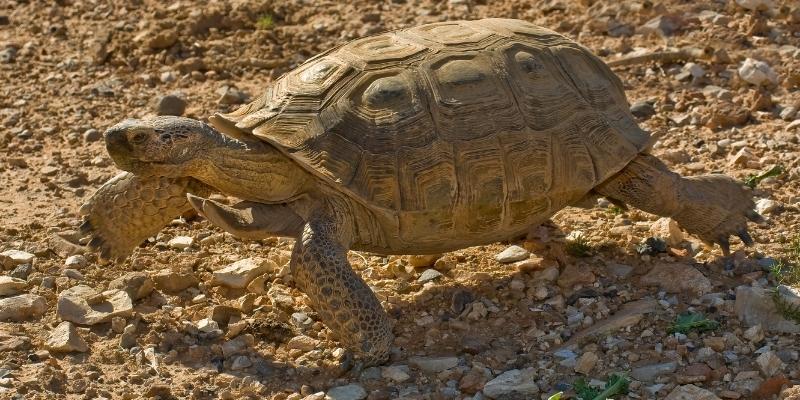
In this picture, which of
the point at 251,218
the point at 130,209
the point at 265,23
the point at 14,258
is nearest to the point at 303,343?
the point at 251,218

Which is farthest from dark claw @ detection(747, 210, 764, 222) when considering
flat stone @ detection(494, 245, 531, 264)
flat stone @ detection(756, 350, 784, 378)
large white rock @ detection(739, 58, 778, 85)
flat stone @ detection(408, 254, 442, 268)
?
large white rock @ detection(739, 58, 778, 85)

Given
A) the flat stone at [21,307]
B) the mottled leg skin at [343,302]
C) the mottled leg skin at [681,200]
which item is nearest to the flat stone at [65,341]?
the flat stone at [21,307]

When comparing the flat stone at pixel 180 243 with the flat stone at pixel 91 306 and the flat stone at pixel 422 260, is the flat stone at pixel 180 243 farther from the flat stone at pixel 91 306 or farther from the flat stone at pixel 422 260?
the flat stone at pixel 422 260

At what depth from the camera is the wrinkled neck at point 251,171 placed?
5648mm

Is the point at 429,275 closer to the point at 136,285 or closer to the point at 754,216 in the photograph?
the point at 136,285

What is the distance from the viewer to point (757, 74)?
8.41 metres

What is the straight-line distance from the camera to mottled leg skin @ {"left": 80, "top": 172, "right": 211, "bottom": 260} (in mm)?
5910

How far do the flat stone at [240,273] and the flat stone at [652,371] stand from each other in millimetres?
2291

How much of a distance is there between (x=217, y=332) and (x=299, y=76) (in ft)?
4.82

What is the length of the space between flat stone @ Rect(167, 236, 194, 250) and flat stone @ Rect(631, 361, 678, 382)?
2910 mm

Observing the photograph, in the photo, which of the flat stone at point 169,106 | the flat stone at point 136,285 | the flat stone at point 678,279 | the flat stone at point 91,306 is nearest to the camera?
the flat stone at point 91,306

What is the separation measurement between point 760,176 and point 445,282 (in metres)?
2.36

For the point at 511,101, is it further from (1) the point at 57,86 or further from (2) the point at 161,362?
(1) the point at 57,86

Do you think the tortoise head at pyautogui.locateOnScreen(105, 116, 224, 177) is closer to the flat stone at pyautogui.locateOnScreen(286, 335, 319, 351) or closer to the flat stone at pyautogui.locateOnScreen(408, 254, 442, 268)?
the flat stone at pyautogui.locateOnScreen(286, 335, 319, 351)
